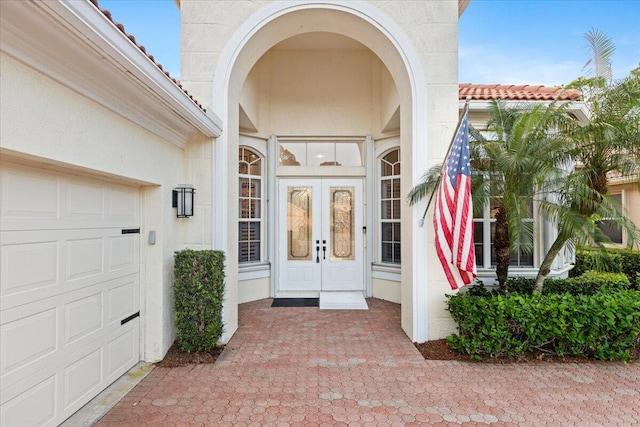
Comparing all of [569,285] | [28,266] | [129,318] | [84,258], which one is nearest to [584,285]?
[569,285]

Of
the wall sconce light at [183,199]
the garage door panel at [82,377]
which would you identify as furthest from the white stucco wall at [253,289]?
the garage door panel at [82,377]

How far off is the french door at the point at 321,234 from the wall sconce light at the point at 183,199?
3.40 metres

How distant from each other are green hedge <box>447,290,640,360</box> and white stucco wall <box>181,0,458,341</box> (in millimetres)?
694

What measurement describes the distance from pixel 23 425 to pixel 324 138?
23.0ft

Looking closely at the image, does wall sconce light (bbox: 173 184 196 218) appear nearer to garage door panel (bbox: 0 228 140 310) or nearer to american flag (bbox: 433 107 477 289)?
garage door panel (bbox: 0 228 140 310)

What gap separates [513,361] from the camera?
14.8 feet

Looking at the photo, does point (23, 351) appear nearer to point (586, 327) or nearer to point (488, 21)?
point (586, 327)

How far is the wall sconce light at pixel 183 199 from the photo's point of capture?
4863 millimetres

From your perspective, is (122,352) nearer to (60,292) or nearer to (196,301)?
(196,301)

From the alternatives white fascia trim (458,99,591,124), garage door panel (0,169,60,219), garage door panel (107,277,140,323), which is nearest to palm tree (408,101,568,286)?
white fascia trim (458,99,591,124)

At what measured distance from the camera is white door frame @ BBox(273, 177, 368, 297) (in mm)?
8172

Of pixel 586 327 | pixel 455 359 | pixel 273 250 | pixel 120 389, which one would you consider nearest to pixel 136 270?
pixel 120 389

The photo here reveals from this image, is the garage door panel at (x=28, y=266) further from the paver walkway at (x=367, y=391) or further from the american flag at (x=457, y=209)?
the american flag at (x=457, y=209)

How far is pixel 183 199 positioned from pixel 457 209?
3810 mm
